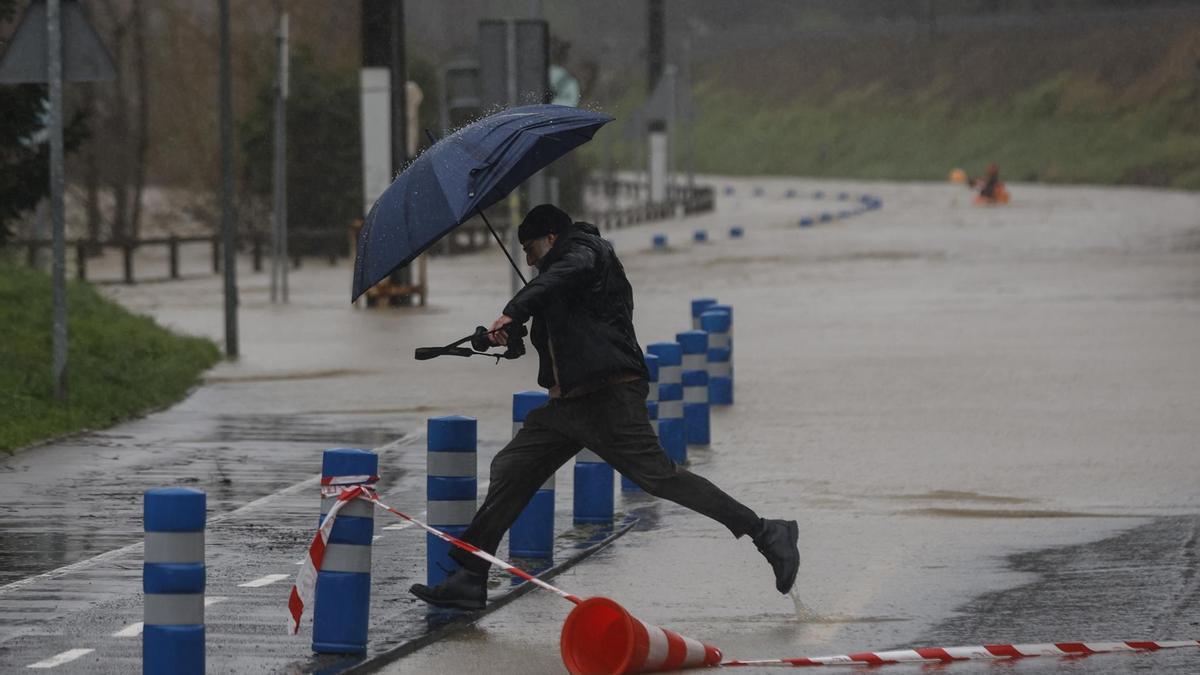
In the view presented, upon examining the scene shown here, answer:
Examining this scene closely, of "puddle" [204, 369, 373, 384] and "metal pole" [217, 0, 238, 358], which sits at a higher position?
"metal pole" [217, 0, 238, 358]

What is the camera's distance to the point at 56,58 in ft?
50.0

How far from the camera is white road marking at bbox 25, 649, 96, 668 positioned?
7.96 meters

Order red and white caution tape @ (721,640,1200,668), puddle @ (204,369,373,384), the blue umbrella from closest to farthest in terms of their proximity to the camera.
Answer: red and white caution tape @ (721,640,1200,668) → the blue umbrella → puddle @ (204,369,373,384)

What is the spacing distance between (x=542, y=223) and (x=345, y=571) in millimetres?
1553

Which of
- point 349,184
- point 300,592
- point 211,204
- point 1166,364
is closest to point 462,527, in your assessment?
point 300,592

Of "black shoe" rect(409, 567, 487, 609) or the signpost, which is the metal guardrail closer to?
the signpost

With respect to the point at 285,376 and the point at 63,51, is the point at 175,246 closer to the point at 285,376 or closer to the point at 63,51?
the point at 285,376

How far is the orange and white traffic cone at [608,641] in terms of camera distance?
788 cm

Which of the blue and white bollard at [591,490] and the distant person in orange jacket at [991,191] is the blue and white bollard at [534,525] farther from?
the distant person in orange jacket at [991,191]

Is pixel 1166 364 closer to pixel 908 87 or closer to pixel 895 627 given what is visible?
pixel 895 627

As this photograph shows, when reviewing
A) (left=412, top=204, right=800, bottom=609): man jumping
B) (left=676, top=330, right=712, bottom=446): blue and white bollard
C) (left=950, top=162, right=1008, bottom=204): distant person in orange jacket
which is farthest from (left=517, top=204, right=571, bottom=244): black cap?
(left=950, top=162, right=1008, bottom=204): distant person in orange jacket

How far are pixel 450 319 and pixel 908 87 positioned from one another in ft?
345

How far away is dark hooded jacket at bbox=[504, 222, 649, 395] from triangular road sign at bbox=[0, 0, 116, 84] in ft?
23.0

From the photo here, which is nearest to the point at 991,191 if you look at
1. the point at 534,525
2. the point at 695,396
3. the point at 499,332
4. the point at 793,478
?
the point at 695,396
